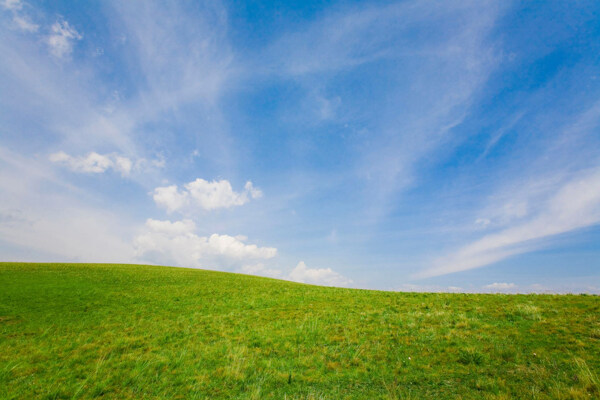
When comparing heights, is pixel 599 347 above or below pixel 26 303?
above

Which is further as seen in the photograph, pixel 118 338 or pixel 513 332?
pixel 118 338

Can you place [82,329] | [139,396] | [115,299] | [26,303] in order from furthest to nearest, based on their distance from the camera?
[115,299]
[26,303]
[82,329]
[139,396]

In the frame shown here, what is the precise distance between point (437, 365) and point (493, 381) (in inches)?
79.7

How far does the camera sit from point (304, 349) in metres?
13.0

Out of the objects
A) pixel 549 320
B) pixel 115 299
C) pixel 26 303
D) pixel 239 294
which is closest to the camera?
pixel 549 320

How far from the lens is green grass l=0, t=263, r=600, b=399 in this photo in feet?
30.1

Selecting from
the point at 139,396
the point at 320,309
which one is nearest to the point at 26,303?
the point at 139,396

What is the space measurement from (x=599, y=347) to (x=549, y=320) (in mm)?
4110

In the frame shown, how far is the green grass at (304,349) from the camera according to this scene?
918 cm

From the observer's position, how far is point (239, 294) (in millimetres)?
28781

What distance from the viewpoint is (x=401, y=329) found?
14961 millimetres

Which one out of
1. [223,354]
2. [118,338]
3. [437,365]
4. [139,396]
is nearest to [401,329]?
[437,365]

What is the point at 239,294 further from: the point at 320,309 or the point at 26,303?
the point at 26,303

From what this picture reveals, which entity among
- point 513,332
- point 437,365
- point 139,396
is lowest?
point 139,396
